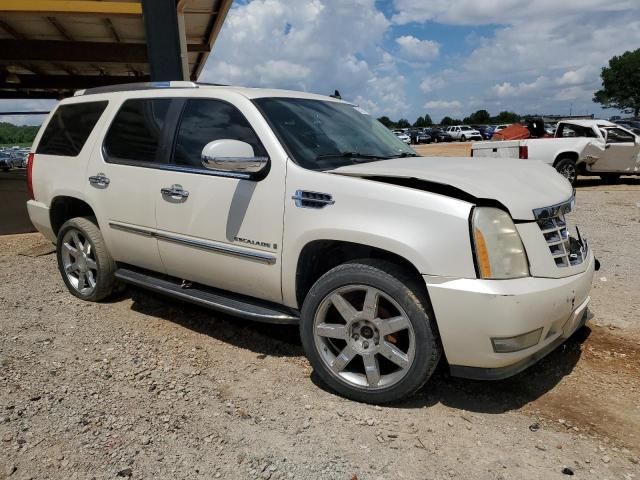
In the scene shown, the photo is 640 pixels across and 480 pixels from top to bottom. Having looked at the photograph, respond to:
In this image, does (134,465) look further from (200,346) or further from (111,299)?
(111,299)

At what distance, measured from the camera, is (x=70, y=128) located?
483cm

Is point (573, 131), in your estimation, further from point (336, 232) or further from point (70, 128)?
point (336, 232)

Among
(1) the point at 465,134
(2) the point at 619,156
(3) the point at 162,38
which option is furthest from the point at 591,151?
(1) the point at 465,134

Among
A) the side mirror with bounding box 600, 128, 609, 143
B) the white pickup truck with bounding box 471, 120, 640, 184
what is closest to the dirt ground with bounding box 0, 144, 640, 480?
the white pickup truck with bounding box 471, 120, 640, 184

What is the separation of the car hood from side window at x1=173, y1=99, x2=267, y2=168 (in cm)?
81

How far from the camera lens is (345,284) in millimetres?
2961

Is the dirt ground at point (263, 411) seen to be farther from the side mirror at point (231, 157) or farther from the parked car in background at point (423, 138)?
the parked car in background at point (423, 138)

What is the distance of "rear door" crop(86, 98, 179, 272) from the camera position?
3.98 m

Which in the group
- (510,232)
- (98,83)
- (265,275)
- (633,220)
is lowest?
(633,220)

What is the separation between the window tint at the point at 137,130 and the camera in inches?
158

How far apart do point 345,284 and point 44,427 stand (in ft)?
5.76

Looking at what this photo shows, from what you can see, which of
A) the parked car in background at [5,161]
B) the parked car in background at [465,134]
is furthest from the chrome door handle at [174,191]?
the parked car in background at [465,134]

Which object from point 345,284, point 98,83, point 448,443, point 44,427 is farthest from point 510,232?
point 98,83

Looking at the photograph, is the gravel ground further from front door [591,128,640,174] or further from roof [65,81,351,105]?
front door [591,128,640,174]
